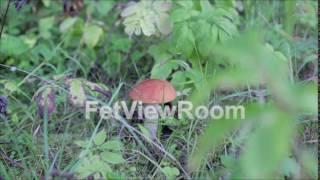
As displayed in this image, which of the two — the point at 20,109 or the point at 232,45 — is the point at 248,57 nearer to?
the point at 232,45

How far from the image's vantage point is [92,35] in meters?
2.62

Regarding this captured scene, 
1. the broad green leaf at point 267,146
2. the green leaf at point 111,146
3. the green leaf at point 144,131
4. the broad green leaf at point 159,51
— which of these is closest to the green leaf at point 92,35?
the broad green leaf at point 159,51

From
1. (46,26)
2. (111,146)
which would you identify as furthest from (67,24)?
(111,146)

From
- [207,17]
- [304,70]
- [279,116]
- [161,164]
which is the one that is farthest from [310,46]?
[279,116]

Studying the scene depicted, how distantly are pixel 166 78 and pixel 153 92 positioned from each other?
0.32 m

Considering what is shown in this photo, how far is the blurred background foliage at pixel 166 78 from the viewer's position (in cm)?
98

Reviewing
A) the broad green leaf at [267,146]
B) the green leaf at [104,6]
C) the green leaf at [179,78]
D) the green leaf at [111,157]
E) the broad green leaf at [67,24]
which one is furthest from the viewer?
the green leaf at [104,6]

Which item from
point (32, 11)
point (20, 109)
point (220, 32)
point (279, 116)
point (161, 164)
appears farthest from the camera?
point (32, 11)

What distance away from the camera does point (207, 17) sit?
2.09 meters

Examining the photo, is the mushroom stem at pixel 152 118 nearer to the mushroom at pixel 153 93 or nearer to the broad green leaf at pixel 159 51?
the mushroom at pixel 153 93

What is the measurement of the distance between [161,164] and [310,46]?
1.20 m

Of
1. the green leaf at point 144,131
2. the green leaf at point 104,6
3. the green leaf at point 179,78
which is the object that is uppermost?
the green leaf at point 104,6

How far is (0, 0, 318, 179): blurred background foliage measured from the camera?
3.22 feet

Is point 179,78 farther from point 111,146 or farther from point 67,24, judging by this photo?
point 67,24
